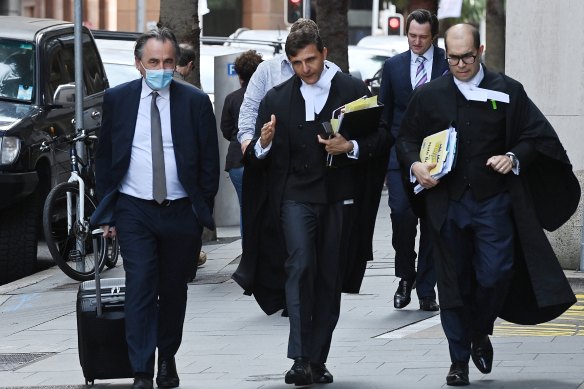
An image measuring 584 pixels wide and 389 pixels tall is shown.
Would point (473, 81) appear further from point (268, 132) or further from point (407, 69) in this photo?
point (407, 69)

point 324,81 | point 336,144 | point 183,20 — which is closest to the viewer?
point 336,144

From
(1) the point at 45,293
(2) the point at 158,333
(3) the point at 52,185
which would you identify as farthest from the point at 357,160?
(3) the point at 52,185

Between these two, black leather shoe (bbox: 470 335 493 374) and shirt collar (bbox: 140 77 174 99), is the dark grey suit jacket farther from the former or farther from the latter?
black leather shoe (bbox: 470 335 493 374)

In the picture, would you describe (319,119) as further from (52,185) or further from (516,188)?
(52,185)

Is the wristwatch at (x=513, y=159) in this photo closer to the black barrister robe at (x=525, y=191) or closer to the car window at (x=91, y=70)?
the black barrister robe at (x=525, y=191)

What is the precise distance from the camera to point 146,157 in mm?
7914

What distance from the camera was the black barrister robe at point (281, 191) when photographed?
8094 millimetres

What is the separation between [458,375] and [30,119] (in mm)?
6379

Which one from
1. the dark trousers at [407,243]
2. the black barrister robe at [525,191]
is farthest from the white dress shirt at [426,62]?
the black barrister robe at [525,191]

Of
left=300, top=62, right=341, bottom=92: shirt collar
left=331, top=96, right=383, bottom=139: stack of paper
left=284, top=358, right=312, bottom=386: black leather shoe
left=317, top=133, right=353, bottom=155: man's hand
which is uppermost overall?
left=300, top=62, right=341, bottom=92: shirt collar

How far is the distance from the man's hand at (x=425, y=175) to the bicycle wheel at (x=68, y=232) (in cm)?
481

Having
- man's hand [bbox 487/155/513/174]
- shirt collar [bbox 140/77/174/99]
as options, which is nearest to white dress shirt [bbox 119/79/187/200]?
shirt collar [bbox 140/77/174/99]

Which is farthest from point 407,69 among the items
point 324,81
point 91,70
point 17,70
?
point 91,70

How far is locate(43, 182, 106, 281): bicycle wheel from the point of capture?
40.4 feet
